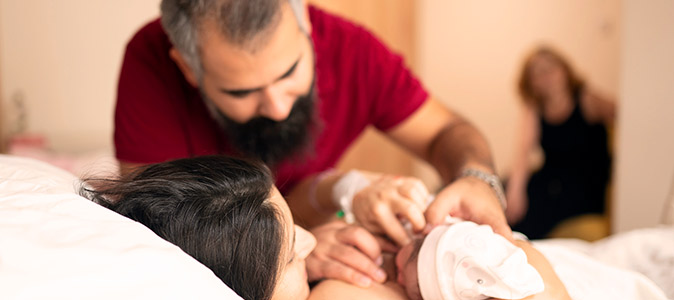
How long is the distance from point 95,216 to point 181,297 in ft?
0.59

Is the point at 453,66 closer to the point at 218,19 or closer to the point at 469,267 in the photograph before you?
the point at 218,19

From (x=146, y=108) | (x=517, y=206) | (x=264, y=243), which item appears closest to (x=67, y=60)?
(x=146, y=108)

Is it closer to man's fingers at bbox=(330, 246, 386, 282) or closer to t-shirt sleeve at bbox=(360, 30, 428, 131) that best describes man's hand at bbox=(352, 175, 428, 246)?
man's fingers at bbox=(330, 246, 386, 282)

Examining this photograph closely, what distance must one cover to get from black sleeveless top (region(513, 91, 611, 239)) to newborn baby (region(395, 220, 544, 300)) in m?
2.44

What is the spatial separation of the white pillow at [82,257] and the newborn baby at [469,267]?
0.36 m

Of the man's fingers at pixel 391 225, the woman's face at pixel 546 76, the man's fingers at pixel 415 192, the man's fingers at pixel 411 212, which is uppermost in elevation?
the man's fingers at pixel 415 192

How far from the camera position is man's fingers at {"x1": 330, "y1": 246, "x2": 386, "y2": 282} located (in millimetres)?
1028

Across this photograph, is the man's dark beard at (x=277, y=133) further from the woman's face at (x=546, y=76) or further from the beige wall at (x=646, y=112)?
the woman's face at (x=546, y=76)

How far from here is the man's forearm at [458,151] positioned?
4.51 ft

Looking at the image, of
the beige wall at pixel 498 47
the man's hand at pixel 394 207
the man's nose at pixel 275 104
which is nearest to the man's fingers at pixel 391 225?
the man's hand at pixel 394 207

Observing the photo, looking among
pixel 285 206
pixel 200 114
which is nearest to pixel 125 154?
pixel 200 114

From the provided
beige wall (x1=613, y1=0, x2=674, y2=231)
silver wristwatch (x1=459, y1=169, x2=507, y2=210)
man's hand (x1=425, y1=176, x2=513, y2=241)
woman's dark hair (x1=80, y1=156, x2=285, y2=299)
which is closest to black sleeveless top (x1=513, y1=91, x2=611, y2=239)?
beige wall (x1=613, y1=0, x2=674, y2=231)

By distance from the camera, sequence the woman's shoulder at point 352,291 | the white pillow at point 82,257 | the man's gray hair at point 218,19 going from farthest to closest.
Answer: the man's gray hair at point 218,19, the woman's shoulder at point 352,291, the white pillow at point 82,257

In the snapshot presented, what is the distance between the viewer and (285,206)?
934mm
